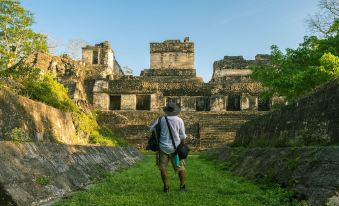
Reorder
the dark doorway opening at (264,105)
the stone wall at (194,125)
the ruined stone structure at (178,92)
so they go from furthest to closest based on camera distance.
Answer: the dark doorway opening at (264,105) < the ruined stone structure at (178,92) < the stone wall at (194,125)

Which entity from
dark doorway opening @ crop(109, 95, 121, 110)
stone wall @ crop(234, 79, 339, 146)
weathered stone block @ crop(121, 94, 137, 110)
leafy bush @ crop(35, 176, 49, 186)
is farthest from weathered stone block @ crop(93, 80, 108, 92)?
leafy bush @ crop(35, 176, 49, 186)

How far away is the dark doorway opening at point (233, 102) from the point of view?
31656 mm

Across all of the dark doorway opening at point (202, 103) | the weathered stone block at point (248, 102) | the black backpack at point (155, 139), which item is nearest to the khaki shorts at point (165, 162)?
the black backpack at point (155, 139)

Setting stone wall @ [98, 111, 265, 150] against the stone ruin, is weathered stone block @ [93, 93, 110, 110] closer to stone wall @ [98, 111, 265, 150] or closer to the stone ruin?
the stone ruin

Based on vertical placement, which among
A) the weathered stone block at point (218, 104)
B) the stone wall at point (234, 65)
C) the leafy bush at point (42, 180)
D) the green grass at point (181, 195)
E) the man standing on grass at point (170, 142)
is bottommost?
the green grass at point (181, 195)

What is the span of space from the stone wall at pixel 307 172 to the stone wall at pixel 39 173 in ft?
9.43

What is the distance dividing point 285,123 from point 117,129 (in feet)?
62.6

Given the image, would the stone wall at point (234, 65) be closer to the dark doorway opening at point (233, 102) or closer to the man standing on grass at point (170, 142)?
the dark doorway opening at point (233, 102)

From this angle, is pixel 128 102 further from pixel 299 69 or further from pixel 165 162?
pixel 165 162

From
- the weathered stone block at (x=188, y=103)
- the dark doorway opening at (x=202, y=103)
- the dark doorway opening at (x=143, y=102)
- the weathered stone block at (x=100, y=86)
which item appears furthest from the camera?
the dark doorway opening at (x=143, y=102)

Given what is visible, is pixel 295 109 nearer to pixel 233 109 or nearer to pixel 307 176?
pixel 307 176

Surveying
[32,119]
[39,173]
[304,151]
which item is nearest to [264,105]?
[32,119]

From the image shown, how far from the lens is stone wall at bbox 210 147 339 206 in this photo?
3.98 m

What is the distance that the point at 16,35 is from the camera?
32938 millimetres
